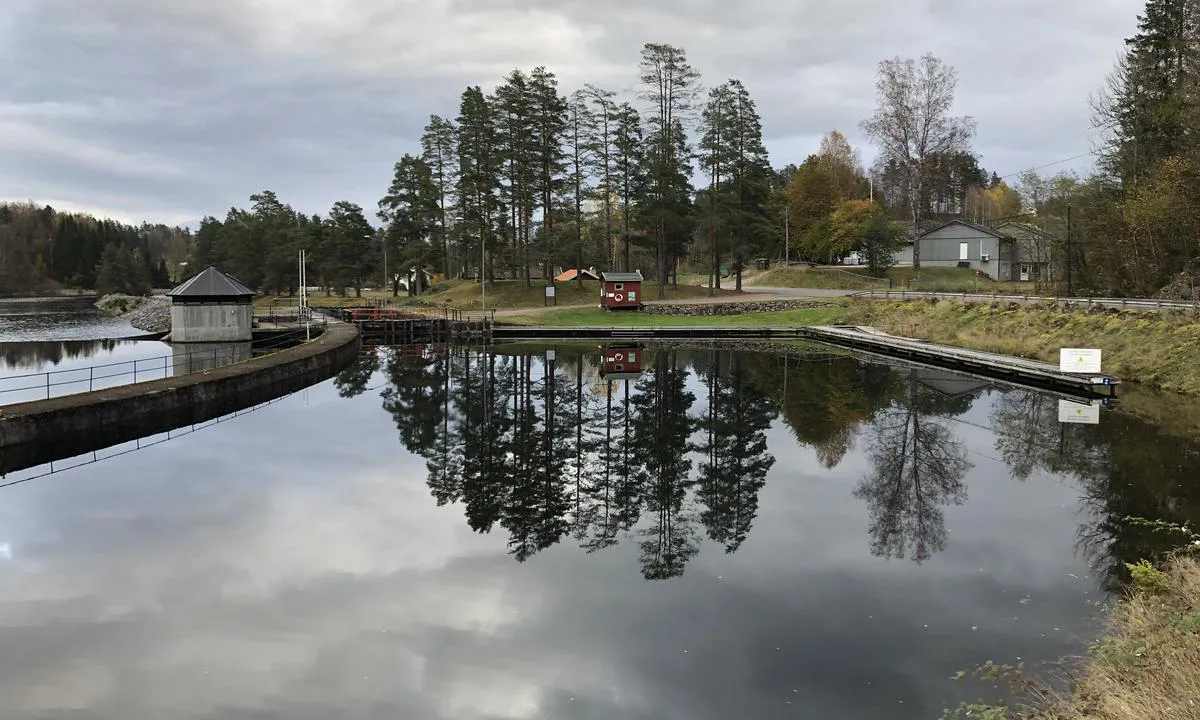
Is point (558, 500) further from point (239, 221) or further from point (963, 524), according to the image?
point (239, 221)

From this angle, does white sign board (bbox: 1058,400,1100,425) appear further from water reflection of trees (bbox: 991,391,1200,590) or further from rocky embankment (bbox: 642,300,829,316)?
rocky embankment (bbox: 642,300,829,316)

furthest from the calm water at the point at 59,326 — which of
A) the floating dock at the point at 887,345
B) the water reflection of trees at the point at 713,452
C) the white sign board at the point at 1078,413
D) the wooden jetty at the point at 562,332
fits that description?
the white sign board at the point at 1078,413

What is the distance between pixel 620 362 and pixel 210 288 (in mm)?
23346

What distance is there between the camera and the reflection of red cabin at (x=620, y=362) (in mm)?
35094

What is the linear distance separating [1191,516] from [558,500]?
11501 mm

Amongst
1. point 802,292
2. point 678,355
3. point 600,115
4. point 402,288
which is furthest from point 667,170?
point 402,288

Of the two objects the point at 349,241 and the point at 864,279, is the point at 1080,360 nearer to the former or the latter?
the point at 864,279

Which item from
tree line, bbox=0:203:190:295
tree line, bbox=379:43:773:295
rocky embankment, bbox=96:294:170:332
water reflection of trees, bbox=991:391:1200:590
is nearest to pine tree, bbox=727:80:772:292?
tree line, bbox=379:43:773:295

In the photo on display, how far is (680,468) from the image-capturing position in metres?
18.2

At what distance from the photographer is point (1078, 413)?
940 inches

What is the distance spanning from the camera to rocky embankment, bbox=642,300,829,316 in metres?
58.6

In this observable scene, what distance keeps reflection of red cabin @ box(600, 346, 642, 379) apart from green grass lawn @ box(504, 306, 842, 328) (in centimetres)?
824

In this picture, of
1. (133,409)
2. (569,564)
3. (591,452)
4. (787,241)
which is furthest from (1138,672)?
(787,241)

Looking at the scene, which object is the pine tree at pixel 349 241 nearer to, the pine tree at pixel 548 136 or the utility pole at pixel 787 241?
the pine tree at pixel 548 136
